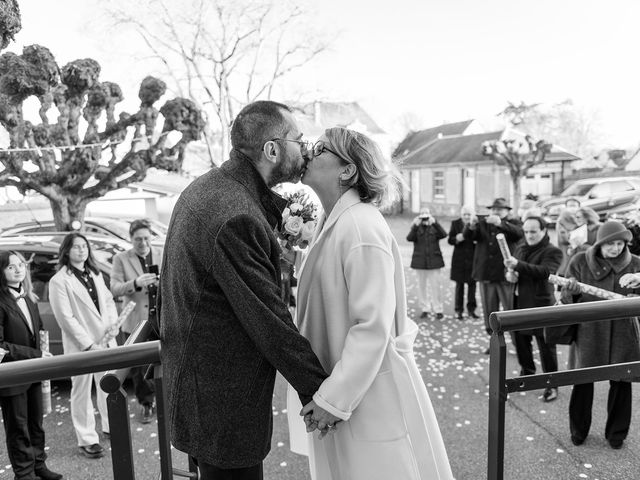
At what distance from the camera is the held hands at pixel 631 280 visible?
3766 mm

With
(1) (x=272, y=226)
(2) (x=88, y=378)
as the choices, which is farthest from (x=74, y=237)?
(1) (x=272, y=226)

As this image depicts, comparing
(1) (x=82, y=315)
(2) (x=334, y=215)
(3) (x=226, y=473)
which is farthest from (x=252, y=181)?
(1) (x=82, y=315)

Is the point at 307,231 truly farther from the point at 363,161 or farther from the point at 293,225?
the point at 363,161

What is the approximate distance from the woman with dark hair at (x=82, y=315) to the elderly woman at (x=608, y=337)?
3577 mm

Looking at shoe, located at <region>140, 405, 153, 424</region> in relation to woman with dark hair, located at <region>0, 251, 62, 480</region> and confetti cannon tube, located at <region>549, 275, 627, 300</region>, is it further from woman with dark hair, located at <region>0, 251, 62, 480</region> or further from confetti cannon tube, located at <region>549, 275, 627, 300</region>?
confetti cannon tube, located at <region>549, 275, 627, 300</region>

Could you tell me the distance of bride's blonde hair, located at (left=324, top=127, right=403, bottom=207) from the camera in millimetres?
2002

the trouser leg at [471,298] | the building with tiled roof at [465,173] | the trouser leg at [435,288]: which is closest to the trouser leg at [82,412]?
the trouser leg at [435,288]

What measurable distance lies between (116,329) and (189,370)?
2668mm

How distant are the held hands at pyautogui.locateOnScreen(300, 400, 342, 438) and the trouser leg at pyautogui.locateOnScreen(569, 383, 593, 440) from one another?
2849mm

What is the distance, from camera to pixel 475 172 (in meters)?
29.6

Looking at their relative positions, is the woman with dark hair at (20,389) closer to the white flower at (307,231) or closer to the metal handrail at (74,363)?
the white flower at (307,231)

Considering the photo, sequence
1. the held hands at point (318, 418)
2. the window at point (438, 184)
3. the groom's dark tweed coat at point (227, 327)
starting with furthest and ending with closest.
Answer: the window at point (438, 184), the held hands at point (318, 418), the groom's dark tweed coat at point (227, 327)

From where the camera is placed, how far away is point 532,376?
6.49 feet

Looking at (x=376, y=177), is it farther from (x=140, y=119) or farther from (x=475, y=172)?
(x=475, y=172)
